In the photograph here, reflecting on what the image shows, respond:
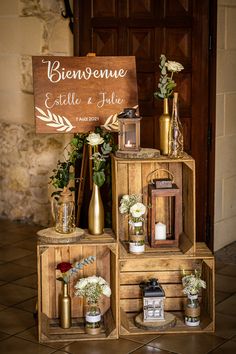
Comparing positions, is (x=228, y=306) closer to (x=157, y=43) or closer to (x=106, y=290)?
(x=106, y=290)

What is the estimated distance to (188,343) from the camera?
402 centimetres

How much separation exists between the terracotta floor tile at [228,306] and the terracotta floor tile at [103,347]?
2.41 ft

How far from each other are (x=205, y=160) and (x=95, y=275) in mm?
1547

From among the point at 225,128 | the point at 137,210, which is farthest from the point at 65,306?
the point at 225,128

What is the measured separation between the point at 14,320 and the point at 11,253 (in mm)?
1387

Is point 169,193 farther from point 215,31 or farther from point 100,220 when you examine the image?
point 215,31

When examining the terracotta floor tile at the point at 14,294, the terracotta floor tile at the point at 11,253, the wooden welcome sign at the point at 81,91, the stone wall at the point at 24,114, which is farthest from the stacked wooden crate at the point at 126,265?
the stone wall at the point at 24,114

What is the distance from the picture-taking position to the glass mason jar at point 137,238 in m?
4.14

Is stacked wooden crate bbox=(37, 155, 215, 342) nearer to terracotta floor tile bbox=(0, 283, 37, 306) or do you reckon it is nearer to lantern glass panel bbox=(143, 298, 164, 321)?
lantern glass panel bbox=(143, 298, 164, 321)

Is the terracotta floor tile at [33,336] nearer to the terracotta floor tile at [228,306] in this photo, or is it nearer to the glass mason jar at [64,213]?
the glass mason jar at [64,213]

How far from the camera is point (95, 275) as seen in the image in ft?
14.0

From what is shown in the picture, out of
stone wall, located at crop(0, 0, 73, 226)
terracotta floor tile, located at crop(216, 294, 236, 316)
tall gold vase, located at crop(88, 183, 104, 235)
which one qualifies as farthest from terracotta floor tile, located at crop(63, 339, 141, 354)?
stone wall, located at crop(0, 0, 73, 226)

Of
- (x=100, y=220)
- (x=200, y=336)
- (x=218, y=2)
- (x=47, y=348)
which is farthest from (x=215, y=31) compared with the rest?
(x=47, y=348)

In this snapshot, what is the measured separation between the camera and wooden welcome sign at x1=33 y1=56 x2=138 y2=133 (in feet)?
14.2
